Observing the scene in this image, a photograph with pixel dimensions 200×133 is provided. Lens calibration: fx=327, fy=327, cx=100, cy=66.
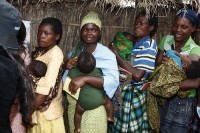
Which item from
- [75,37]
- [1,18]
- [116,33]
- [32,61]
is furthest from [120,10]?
[1,18]

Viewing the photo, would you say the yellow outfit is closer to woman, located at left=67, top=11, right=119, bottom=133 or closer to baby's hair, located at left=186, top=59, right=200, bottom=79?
woman, located at left=67, top=11, right=119, bottom=133

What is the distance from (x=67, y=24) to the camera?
14.6ft

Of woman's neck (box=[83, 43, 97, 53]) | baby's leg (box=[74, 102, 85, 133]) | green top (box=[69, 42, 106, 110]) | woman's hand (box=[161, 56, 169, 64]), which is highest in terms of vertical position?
woman's neck (box=[83, 43, 97, 53])

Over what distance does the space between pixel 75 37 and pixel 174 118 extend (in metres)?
1.70

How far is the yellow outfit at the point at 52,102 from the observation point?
11.5 ft

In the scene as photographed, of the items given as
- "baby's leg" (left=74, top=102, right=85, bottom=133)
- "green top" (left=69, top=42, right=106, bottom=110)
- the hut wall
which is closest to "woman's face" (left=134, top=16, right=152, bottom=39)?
the hut wall

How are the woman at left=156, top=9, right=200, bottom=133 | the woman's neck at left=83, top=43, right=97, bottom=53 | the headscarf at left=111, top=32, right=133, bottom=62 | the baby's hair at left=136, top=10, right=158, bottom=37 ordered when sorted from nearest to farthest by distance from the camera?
the woman at left=156, top=9, right=200, bottom=133 → the woman's neck at left=83, top=43, right=97, bottom=53 → the headscarf at left=111, top=32, right=133, bottom=62 → the baby's hair at left=136, top=10, right=158, bottom=37

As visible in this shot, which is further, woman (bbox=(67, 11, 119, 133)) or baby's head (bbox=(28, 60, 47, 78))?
woman (bbox=(67, 11, 119, 133))

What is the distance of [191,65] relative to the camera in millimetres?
3715

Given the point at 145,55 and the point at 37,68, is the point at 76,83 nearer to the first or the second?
the point at 37,68

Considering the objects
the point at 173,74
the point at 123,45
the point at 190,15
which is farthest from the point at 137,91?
the point at 190,15

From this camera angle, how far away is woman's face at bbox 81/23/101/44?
394 cm

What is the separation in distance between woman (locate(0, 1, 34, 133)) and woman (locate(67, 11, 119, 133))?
3.93ft

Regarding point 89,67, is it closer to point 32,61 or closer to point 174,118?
point 32,61
